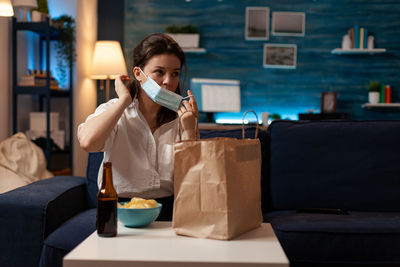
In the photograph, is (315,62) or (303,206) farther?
(315,62)

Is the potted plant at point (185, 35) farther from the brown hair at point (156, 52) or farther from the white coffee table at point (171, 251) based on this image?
the white coffee table at point (171, 251)

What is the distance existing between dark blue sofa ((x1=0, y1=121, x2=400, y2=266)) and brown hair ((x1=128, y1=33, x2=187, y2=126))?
480mm

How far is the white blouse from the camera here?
1.63 metres

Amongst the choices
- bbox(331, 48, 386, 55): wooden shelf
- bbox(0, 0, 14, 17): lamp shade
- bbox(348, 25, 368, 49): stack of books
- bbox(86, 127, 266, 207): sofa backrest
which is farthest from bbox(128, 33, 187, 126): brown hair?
bbox(348, 25, 368, 49): stack of books

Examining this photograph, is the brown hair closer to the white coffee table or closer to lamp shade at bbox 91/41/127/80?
the white coffee table

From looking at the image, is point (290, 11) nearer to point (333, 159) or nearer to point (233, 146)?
point (333, 159)

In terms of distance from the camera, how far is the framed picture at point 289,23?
16.1ft

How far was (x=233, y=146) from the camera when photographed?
3.88 ft

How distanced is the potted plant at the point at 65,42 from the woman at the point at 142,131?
7.74ft

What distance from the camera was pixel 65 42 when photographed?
3.91m

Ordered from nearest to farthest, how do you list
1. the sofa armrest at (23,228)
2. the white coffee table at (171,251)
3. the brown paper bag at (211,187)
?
the white coffee table at (171,251), the brown paper bag at (211,187), the sofa armrest at (23,228)

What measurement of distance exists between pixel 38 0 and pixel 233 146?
314 cm

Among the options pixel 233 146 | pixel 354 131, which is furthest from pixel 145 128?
pixel 354 131

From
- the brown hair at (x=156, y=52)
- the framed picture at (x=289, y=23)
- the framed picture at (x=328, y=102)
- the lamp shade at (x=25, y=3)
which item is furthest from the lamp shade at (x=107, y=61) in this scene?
the brown hair at (x=156, y=52)
